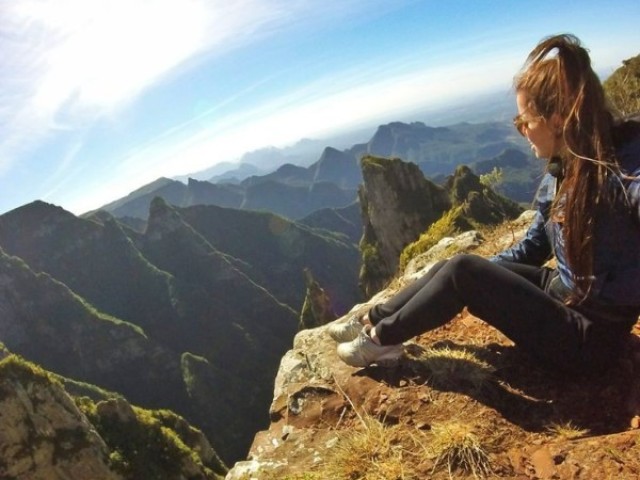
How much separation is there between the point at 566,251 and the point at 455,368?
1.95 metres

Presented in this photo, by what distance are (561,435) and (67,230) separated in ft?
541

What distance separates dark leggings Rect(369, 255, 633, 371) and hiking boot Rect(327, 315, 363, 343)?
82 centimetres

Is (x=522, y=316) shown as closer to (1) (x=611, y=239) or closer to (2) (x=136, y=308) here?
(1) (x=611, y=239)

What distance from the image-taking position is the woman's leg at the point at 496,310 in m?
4.32

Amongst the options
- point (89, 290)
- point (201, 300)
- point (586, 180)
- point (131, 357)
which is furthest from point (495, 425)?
point (89, 290)

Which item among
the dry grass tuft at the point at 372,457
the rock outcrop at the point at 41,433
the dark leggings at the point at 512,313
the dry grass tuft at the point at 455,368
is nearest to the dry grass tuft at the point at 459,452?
the dry grass tuft at the point at 372,457

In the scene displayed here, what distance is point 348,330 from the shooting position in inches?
251

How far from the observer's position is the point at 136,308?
138 metres

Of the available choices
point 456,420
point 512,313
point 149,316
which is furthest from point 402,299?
point 149,316

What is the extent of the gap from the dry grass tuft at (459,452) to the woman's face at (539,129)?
2484 mm

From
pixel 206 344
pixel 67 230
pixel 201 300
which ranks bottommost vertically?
pixel 206 344

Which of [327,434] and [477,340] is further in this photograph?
[477,340]

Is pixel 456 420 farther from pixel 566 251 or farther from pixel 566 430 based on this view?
pixel 566 251

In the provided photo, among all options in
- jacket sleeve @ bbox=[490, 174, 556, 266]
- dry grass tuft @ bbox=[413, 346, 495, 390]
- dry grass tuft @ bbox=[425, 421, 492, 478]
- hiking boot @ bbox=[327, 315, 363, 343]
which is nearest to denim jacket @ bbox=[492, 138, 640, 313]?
jacket sleeve @ bbox=[490, 174, 556, 266]
